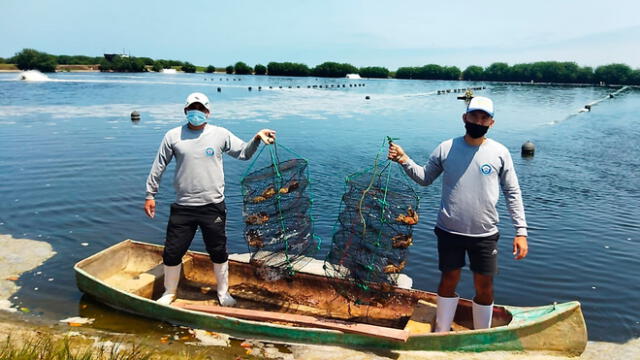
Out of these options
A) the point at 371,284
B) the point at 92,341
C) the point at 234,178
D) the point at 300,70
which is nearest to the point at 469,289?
the point at 371,284

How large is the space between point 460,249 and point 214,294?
4.37m

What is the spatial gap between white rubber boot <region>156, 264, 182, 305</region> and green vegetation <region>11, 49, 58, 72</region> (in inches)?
6970

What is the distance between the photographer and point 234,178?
702 inches

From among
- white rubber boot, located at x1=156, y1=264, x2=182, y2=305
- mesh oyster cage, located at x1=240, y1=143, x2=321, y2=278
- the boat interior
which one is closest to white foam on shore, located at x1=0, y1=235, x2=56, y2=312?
the boat interior

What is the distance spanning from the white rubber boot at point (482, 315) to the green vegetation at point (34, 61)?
180163mm

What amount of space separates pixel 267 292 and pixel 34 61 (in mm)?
178232

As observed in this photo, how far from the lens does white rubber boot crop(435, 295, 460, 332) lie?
20.2 ft

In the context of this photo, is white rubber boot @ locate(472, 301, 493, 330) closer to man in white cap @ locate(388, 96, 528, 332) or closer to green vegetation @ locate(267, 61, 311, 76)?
man in white cap @ locate(388, 96, 528, 332)

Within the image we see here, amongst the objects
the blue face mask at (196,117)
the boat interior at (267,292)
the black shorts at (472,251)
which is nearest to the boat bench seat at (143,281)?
the boat interior at (267,292)

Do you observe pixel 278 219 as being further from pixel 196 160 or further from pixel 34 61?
pixel 34 61

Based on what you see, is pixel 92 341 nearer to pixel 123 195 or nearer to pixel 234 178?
pixel 123 195

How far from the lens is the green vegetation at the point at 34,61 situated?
15675 cm

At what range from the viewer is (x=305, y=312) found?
763 cm

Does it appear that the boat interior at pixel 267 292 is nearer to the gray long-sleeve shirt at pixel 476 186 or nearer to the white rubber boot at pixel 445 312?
the white rubber boot at pixel 445 312
